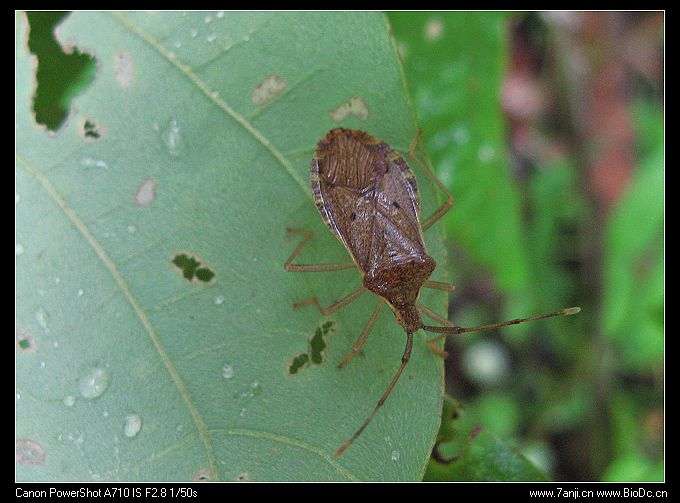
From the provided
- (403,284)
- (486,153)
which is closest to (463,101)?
(486,153)

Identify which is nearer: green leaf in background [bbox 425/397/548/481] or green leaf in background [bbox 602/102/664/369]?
green leaf in background [bbox 425/397/548/481]

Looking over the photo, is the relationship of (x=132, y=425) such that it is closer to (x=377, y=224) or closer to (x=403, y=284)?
(x=403, y=284)

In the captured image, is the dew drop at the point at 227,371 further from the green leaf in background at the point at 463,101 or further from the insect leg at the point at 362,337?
the green leaf in background at the point at 463,101

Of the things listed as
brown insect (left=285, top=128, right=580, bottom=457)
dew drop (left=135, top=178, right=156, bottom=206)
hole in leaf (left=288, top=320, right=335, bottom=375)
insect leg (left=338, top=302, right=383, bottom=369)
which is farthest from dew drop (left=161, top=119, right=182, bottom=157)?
insect leg (left=338, top=302, right=383, bottom=369)

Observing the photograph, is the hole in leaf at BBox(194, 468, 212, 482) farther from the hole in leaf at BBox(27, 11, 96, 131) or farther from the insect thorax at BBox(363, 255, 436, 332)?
the hole in leaf at BBox(27, 11, 96, 131)

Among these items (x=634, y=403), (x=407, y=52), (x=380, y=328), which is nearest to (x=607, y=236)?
(x=634, y=403)

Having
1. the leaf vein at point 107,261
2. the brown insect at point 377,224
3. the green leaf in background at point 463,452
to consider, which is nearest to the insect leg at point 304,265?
the brown insect at point 377,224
